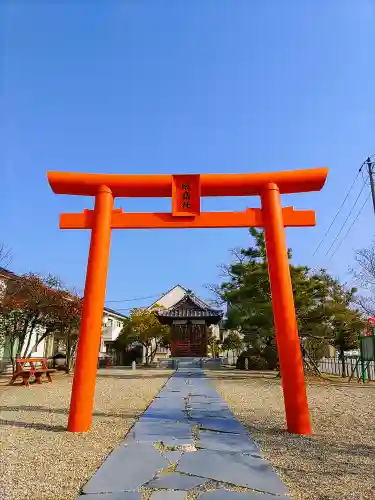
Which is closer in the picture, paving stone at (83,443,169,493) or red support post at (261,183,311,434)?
paving stone at (83,443,169,493)

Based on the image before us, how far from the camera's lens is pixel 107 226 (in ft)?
19.1

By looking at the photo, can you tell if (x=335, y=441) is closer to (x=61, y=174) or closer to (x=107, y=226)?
(x=107, y=226)

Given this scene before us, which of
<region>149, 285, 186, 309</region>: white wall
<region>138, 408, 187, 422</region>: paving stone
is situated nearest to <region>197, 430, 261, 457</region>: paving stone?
<region>138, 408, 187, 422</region>: paving stone

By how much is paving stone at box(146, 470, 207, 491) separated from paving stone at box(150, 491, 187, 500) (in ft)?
0.26

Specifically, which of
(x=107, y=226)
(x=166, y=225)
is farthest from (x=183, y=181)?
(x=107, y=226)

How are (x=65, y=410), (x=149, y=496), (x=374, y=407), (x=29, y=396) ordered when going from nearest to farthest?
(x=149, y=496)
(x=65, y=410)
(x=374, y=407)
(x=29, y=396)

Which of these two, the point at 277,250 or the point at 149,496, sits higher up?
the point at 277,250

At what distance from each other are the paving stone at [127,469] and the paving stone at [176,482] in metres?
0.09

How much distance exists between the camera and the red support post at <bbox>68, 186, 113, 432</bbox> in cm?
503

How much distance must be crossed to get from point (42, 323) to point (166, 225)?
10.8m

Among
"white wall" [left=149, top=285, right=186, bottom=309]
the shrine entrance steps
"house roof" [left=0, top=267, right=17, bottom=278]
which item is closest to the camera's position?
"house roof" [left=0, top=267, right=17, bottom=278]

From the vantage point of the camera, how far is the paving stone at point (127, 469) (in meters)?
2.91

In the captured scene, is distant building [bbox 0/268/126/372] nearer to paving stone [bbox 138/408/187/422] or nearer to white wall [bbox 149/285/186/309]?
white wall [bbox 149/285/186/309]

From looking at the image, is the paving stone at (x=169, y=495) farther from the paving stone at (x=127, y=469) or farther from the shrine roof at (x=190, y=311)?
the shrine roof at (x=190, y=311)
